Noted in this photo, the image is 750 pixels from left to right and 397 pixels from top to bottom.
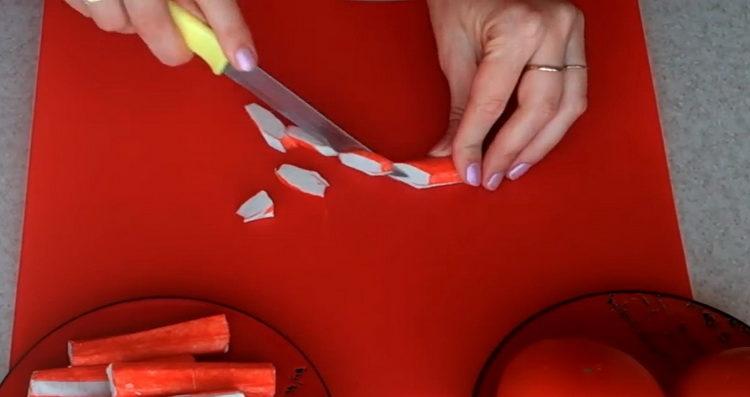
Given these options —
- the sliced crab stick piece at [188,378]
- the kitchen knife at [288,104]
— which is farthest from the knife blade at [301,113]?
the sliced crab stick piece at [188,378]

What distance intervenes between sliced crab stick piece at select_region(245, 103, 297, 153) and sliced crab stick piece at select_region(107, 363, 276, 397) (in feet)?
0.78

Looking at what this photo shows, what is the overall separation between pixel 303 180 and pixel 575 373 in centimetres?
33

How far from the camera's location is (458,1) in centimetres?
92

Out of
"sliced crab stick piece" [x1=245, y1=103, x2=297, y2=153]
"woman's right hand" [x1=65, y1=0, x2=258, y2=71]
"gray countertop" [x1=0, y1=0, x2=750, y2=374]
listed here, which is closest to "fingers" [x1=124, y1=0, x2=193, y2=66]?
"woman's right hand" [x1=65, y1=0, x2=258, y2=71]

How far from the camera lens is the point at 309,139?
2.94ft

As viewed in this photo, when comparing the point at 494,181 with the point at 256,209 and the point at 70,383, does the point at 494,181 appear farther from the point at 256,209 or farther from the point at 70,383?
the point at 70,383

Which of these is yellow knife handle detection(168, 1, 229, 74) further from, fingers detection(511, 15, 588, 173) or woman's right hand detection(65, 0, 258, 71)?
fingers detection(511, 15, 588, 173)

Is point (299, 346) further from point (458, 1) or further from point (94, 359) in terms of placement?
point (458, 1)

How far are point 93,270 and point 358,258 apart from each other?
0.79ft

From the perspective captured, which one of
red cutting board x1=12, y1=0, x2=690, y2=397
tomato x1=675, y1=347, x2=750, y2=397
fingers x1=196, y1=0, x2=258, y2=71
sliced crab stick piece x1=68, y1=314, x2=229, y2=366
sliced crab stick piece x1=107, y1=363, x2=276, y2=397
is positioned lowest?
tomato x1=675, y1=347, x2=750, y2=397

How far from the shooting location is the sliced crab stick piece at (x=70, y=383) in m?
0.73

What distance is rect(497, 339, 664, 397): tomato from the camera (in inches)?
27.1

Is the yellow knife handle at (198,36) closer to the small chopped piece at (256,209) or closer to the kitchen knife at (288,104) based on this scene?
the kitchen knife at (288,104)

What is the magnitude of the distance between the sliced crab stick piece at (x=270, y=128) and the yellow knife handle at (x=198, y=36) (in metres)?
0.12
